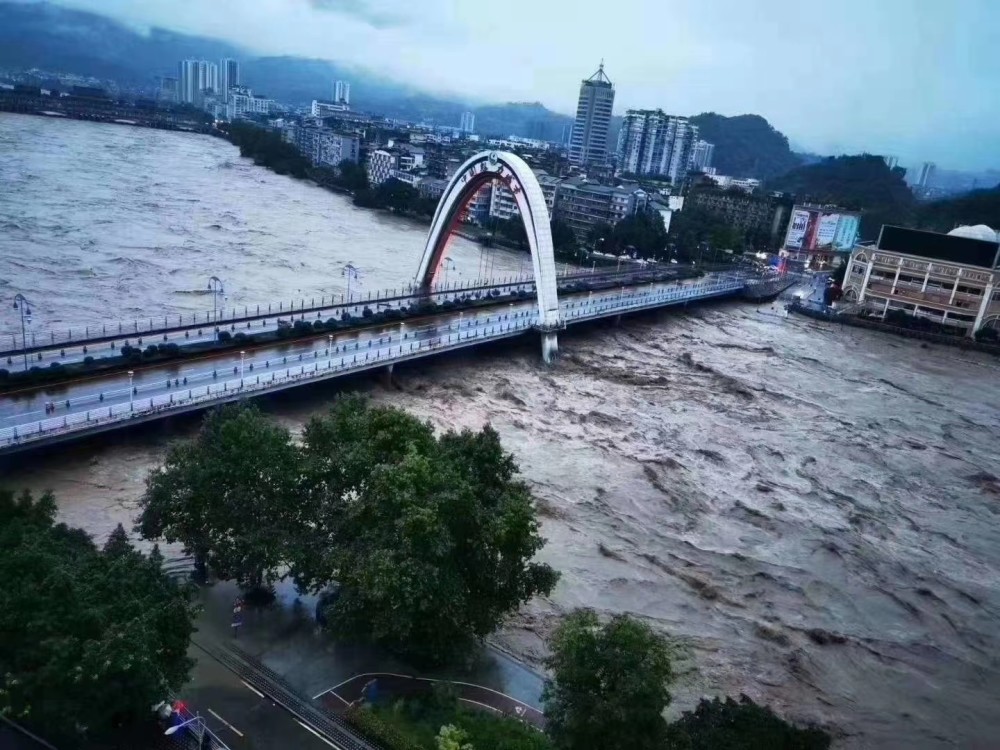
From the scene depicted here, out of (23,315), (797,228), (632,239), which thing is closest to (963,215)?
(797,228)

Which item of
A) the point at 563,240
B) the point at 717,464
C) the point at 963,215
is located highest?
the point at 963,215

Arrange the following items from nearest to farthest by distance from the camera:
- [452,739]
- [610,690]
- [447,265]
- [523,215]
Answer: [452,739], [610,690], [523,215], [447,265]

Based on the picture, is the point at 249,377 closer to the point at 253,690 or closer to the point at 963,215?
the point at 253,690

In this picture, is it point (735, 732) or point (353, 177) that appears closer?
point (735, 732)

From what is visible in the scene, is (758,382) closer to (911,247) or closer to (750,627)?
(750,627)

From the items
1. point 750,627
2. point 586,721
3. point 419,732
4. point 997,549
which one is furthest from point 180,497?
point 997,549

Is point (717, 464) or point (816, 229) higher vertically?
point (816, 229)
